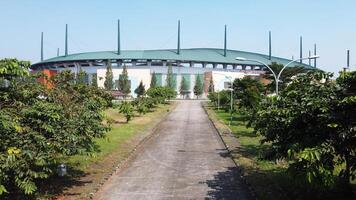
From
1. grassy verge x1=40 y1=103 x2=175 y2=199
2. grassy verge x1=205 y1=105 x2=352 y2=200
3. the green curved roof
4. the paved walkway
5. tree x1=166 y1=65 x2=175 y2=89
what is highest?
the green curved roof

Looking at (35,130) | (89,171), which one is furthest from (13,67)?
(89,171)

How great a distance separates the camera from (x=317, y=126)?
10094 mm

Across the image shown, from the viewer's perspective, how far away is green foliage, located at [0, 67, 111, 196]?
1015 centimetres

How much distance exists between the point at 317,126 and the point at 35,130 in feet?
21.3

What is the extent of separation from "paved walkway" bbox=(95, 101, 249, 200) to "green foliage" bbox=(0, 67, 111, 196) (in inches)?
77.1

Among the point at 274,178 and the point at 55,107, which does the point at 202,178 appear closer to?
the point at 274,178

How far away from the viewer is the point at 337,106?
9.76 meters

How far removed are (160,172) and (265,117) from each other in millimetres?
5517

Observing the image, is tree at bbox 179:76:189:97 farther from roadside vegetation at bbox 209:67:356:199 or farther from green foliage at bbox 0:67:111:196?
green foliage at bbox 0:67:111:196

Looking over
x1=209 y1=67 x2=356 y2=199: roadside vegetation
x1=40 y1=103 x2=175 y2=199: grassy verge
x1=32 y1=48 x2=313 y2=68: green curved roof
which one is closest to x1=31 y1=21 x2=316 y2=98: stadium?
x1=32 y1=48 x2=313 y2=68: green curved roof

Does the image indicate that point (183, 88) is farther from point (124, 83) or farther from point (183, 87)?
point (124, 83)

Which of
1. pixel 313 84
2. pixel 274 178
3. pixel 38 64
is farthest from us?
pixel 38 64

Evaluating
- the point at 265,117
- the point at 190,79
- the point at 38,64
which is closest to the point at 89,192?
the point at 265,117

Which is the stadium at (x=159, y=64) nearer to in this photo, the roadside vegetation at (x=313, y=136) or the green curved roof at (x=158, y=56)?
the green curved roof at (x=158, y=56)
